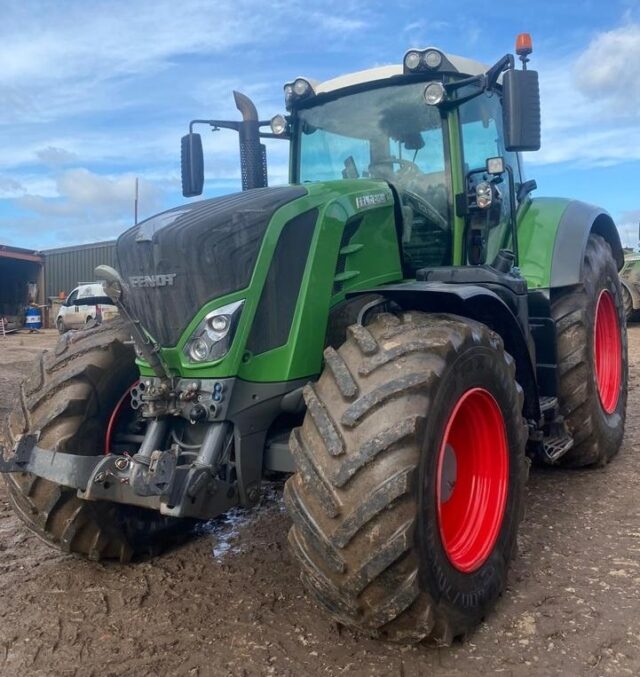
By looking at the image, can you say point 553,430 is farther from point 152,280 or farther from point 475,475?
point 152,280

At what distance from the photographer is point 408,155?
413 cm

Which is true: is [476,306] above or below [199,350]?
above

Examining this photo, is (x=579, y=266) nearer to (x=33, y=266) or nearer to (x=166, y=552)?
(x=166, y=552)

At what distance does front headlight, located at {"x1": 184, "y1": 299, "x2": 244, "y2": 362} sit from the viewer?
9.25 feet

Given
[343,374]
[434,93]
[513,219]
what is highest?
[434,93]

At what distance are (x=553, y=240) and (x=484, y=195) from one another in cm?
96

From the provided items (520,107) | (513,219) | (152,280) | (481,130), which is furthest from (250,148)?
(152,280)

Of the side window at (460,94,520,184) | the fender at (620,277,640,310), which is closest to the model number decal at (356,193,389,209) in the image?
the side window at (460,94,520,184)

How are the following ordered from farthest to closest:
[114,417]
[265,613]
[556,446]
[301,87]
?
[301,87], [556,446], [114,417], [265,613]

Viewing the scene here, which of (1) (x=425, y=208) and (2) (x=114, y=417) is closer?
(2) (x=114, y=417)

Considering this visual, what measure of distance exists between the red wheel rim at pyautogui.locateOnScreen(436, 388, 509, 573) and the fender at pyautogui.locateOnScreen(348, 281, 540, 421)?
0.45 m

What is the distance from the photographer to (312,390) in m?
2.62

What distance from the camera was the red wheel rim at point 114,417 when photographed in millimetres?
3371

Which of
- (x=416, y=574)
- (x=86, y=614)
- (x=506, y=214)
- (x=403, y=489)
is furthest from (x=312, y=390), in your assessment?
(x=506, y=214)
